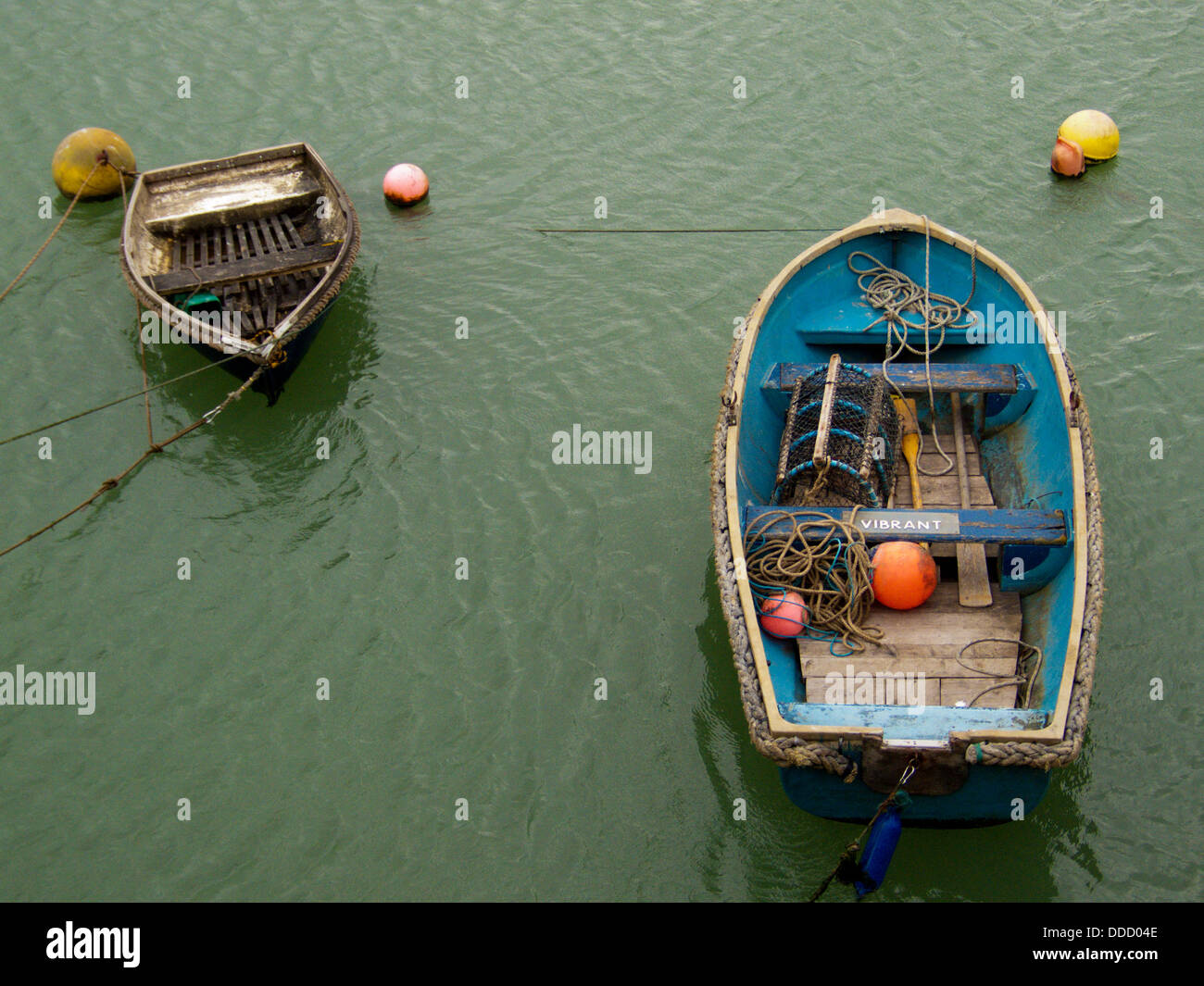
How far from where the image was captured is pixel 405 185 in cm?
1291

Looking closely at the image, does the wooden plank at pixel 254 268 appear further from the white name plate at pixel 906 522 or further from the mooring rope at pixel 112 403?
the white name plate at pixel 906 522

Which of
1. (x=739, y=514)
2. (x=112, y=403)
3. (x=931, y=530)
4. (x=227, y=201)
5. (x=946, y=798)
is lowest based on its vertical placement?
(x=946, y=798)

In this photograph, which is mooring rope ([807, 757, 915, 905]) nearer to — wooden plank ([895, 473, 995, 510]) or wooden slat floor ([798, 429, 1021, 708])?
wooden slat floor ([798, 429, 1021, 708])

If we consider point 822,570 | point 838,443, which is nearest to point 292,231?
point 838,443

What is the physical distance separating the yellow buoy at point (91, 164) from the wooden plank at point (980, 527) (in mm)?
8915

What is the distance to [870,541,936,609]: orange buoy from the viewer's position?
8125 mm

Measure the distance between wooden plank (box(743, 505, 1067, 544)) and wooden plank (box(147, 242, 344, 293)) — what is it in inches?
218

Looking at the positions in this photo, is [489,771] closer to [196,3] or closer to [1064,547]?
[1064,547]

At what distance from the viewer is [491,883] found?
7.81 meters

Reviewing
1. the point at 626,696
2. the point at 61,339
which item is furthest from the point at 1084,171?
the point at 61,339

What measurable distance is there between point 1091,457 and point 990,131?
253 inches

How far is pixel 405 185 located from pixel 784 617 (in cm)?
731
